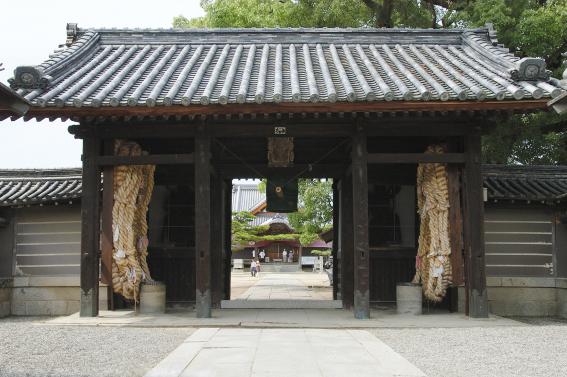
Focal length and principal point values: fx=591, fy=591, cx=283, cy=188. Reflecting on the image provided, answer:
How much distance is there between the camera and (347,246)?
12.4 m

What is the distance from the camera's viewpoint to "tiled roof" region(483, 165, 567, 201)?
1208cm

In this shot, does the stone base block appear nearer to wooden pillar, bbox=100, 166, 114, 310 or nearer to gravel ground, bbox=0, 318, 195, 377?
gravel ground, bbox=0, 318, 195, 377

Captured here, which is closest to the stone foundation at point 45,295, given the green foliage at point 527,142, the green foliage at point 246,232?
the green foliage at point 527,142

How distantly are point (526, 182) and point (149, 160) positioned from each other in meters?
8.07

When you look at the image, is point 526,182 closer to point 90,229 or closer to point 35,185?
point 90,229

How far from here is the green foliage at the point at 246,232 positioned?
1690 inches

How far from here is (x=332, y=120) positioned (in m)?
10.3

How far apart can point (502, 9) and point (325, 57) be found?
6591 millimetres

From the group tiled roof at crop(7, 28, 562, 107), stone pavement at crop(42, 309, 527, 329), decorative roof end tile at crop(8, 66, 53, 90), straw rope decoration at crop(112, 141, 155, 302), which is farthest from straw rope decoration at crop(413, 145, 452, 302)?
decorative roof end tile at crop(8, 66, 53, 90)

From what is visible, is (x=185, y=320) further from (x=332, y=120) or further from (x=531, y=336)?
(x=531, y=336)

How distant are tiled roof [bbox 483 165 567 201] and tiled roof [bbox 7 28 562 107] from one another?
8.42ft

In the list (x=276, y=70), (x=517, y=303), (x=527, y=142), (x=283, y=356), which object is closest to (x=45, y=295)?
(x=276, y=70)

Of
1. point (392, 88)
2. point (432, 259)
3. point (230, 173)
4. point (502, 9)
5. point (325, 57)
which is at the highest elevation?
point (502, 9)

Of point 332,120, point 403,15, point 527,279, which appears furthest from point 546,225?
point 403,15
